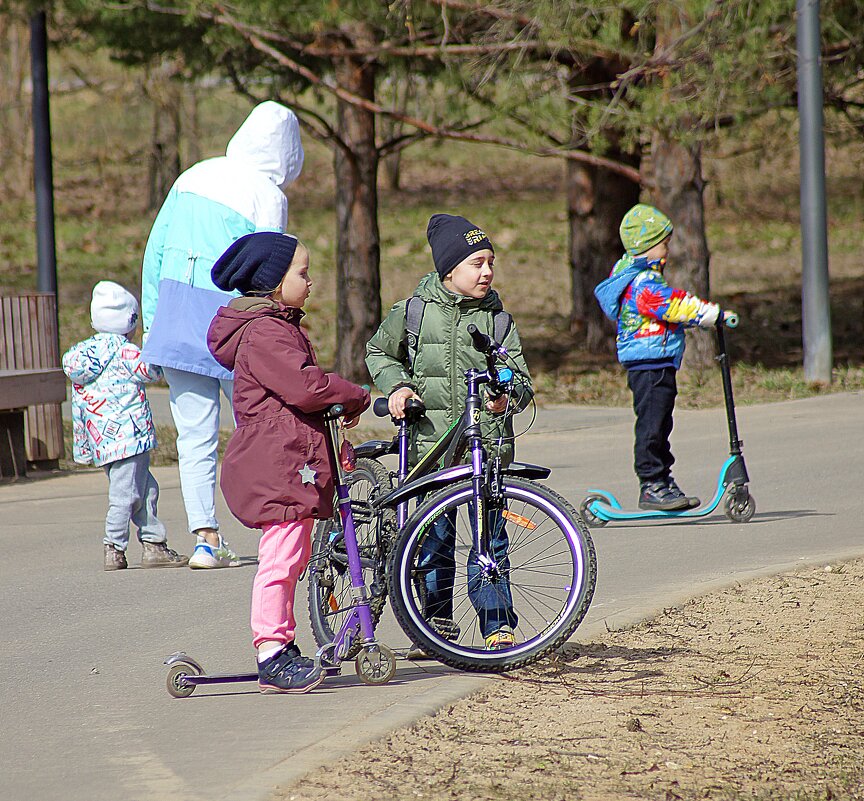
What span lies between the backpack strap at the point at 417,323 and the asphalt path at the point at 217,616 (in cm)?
118

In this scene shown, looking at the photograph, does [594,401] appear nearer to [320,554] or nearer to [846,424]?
[846,424]

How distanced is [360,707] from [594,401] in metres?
9.40

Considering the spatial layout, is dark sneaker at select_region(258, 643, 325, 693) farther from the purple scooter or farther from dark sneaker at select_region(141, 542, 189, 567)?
dark sneaker at select_region(141, 542, 189, 567)

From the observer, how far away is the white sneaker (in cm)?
714

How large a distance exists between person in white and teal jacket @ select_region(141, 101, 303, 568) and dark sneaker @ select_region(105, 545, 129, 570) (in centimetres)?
44

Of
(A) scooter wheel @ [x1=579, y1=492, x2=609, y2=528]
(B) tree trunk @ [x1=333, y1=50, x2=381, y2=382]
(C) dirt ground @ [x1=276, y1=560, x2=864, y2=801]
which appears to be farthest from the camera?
(B) tree trunk @ [x1=333, y1=50, x2=381, y2=382]

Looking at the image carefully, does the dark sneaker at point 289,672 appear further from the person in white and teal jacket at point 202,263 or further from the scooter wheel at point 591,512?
the scooter wheel at point 591,512

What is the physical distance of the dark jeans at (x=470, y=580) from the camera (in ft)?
16.8

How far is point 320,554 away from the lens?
5.17 m

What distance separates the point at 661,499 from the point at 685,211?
22.7ft

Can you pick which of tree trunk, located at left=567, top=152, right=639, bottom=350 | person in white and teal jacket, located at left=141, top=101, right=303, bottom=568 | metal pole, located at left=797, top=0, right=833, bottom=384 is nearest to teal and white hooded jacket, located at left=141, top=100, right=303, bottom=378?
person in white and teal jacket, located at left=141, top=101, right=303, bottom=568

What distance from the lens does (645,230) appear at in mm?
7812

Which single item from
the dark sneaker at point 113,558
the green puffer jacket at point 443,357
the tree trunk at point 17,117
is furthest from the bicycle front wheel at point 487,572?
the tree trunk at point 17,117

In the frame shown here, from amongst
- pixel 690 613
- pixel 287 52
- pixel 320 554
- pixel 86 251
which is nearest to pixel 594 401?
pixel 287 52
